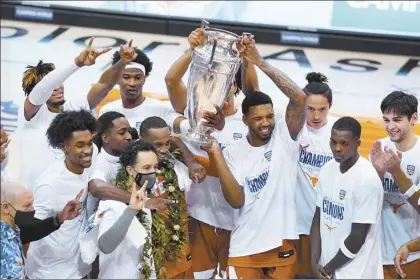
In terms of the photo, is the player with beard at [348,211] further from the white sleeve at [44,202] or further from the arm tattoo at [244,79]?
the white sleeve at [44,202]

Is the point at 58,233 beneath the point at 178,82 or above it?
beneath

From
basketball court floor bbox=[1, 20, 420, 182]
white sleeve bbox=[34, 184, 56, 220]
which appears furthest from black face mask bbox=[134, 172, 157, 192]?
basketball court floor bbox=[1, 20, 420, 182]

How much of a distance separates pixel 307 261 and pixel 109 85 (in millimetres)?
1362

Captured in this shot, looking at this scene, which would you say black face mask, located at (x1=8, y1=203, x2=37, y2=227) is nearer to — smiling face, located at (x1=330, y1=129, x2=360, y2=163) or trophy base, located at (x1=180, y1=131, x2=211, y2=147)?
trophy base, located at (x1=180, y1=131, x2=211, y2=147)

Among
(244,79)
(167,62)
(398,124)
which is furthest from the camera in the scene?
(167,62)

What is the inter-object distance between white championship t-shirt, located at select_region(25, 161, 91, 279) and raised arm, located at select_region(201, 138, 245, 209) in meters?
0.60

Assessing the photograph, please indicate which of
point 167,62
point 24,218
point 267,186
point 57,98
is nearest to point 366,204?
point 267,186

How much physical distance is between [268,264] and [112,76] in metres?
1.23

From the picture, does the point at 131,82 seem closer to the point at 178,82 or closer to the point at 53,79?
the point at 178,82

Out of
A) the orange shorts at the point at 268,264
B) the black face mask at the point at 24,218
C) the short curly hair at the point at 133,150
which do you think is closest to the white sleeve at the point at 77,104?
the short curly hair at the point at 133,150

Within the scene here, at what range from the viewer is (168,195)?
5.17m

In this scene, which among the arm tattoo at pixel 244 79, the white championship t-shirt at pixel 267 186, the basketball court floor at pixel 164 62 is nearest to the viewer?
the white championship t-shirt at pixel 267 186

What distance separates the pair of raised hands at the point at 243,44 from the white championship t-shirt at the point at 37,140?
32.7 inches

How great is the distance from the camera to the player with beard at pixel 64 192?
499 cm
